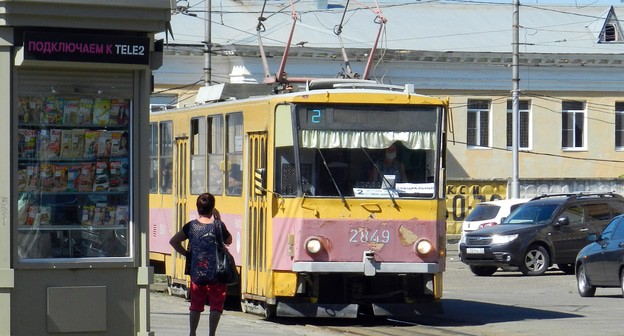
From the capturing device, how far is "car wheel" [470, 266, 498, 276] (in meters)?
30.4

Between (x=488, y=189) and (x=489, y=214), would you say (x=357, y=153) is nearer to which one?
(x=489, y=214)

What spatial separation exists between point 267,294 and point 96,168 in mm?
6287

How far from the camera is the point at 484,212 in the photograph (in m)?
35.7

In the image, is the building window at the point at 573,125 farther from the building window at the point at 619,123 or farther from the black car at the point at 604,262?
the black car at the point at 604,262

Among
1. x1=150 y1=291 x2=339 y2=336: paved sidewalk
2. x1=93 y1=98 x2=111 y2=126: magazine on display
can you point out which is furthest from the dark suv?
x1=93 y1=98 x2=111 y2=126: magazine on display

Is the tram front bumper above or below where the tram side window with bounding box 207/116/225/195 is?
below

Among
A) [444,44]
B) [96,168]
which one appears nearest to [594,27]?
[444,44]

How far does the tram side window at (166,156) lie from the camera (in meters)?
22.2

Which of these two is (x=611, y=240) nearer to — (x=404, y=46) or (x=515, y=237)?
(x=515, y=237)

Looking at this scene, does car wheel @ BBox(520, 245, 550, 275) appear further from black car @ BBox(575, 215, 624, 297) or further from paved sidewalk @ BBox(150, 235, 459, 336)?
paved sidewalk @ BBox(150, 235, 459, 336)

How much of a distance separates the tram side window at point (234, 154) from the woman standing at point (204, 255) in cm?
554

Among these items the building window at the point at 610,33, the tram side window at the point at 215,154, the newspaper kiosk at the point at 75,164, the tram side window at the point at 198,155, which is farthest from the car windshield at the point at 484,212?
the building window at the point at 610,33

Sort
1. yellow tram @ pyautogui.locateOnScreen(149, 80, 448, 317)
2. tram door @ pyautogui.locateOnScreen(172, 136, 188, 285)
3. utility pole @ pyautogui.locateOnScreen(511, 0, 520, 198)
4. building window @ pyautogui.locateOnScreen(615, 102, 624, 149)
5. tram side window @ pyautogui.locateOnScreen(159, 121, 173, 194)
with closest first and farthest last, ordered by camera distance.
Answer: yellow tram @ pyautogui.locateOnScreen(149, 80, 448, 317), tram door @ pyautogui.locateOnScreen(172, 136, 188, 285), tram side window @ pyautogui.locateOnScreen(159, 121, 173, 194), utility pole @ pyautogui.locateOnScreen(511, 0, 520, 198), building window @ pyautogui.locateOnScreen(615, 102, 624, 149)

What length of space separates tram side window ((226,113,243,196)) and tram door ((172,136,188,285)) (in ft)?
6.24
